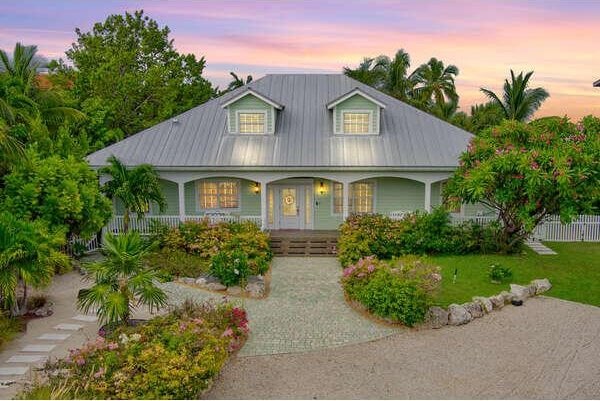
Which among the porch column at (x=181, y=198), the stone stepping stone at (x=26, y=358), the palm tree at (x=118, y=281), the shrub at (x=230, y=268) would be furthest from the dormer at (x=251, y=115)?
the stone stepping stone at (x=26, y=358)

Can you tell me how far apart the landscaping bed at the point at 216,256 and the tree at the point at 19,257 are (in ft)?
9.51

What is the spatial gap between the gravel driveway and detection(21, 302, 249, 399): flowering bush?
0.64 metres

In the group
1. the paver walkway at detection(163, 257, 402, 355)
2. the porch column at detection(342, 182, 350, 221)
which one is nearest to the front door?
the porch column at detection(342, 182, 350, 221)

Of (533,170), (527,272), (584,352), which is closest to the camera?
(584,352)

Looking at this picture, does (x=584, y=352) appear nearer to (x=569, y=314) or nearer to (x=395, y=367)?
(x=569, y=314)

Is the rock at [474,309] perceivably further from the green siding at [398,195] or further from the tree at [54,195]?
the tree at [54,195]

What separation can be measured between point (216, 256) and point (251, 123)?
25.9 feet

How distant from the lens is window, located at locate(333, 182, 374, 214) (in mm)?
19047

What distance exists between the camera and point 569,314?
35.1 ft

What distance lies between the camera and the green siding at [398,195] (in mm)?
18938

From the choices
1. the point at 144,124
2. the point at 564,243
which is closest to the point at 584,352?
the point at 564,243

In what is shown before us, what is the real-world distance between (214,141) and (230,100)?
1.89 m

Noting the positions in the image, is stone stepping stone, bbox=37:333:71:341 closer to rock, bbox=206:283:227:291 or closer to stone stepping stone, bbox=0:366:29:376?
stone stepping stone, bbox=0:366:29:376

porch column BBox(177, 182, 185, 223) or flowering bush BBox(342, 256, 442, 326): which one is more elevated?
porch column BBox(177, 182, 185, 223)
